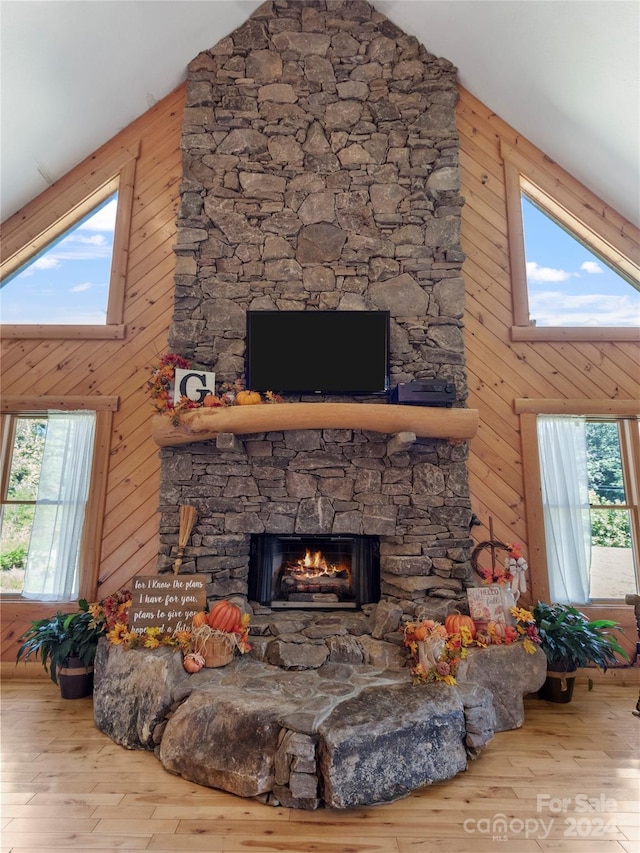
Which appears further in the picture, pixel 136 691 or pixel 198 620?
pixel 198 620

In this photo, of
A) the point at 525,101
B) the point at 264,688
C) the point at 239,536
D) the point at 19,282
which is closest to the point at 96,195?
the point at 19,282

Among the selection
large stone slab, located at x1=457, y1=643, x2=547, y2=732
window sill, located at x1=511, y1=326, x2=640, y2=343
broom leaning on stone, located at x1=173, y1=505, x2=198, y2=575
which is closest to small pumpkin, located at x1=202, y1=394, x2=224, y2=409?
broom leaning on stone, located at x1=173, y1=505, x2=198, y2=575

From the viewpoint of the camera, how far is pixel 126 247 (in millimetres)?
3873

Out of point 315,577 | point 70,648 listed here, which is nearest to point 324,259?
point 315,577

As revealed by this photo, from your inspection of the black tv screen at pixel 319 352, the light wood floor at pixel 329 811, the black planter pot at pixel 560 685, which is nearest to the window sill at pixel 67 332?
the black tv screen at pixel 319 352

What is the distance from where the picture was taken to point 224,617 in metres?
2.74

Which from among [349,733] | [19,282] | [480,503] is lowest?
[349,733]

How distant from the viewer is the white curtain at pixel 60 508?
3.42 m

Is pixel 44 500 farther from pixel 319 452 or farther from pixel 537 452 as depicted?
pixel 537 452

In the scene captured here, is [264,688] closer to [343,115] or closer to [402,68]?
[343,115]

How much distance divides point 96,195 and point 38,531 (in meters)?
2.89

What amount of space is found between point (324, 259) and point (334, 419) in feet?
4.57

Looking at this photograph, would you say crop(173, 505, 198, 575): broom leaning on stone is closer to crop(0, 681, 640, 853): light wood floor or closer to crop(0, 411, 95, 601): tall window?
crop(0, 411, 95, 601): tall window

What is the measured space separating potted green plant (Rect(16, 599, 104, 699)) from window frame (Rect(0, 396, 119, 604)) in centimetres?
42
